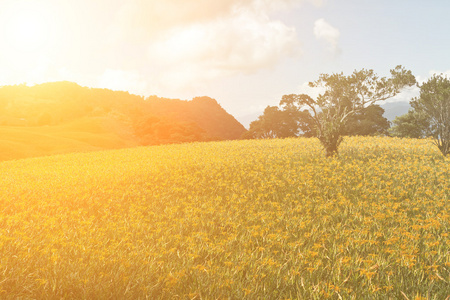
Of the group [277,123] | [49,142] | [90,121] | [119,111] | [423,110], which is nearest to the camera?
[423,110]

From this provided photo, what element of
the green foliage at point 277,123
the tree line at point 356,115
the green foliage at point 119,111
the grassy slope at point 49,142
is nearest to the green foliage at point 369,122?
the tree line at point 356,115

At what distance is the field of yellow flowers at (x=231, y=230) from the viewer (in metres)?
4.41

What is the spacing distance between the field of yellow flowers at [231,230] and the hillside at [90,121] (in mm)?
21203

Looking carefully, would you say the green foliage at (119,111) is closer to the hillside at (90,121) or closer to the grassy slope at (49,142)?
the hillside at (90,121)

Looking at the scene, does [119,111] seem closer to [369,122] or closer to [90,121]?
[90,121]

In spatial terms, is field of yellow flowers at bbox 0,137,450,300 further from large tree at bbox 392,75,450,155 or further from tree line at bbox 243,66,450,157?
large tree at bbox 392,75,450,155

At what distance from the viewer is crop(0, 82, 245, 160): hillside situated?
3559 centimetres

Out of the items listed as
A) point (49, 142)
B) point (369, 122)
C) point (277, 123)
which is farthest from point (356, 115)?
point (49, 142)

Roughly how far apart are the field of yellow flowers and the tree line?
60.8 inches

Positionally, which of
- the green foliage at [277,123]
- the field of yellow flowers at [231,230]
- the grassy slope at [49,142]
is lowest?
the field of yellow flowers at [231,230]

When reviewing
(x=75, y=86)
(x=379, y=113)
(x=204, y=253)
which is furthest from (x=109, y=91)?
(x=204, y=253)

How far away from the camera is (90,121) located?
5541cm

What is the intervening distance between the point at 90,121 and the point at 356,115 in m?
46.2

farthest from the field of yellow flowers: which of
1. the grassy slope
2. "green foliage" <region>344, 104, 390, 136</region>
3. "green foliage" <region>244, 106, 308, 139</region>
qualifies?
"green foliage" <region>244, 106, 308, 139</region>
